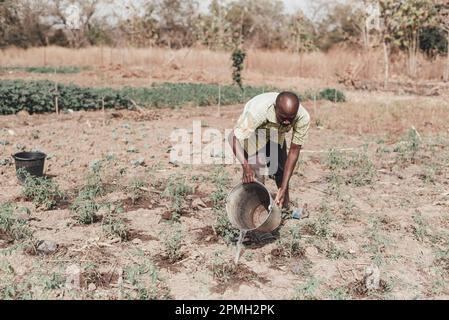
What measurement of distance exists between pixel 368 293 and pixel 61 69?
1847 cm

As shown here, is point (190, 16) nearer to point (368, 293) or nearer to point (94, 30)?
point (94, 30)

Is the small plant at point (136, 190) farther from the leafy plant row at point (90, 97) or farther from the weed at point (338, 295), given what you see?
the leafy plant row at point (90, 97)

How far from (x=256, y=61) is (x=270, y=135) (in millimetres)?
16217

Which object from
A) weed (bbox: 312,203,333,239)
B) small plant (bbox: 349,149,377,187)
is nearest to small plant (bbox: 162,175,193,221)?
weed (bbox: 312,203,333,239)

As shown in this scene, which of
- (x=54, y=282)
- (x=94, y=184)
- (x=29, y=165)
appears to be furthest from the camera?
(x=29, y=165)

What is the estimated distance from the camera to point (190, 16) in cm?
3634

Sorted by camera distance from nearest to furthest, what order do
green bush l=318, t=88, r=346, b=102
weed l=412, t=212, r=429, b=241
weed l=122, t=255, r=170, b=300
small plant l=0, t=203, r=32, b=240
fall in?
weed l=122, t=255, r=170, b=300
small plant l=0, t=203, r=32, b=240
weed l=412, t=212, r=429, b=241
green bush l=318, t=88, r=346, b=102

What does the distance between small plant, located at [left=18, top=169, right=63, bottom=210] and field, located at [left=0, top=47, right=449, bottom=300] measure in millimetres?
16

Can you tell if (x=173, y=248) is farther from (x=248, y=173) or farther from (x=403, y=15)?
(x=403, y=15)

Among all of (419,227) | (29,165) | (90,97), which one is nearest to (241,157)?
(419,227)

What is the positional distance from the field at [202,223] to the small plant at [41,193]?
0.02 m

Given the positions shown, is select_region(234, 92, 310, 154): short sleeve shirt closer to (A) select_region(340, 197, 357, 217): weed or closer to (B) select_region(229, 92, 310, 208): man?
(B) select_region(229, 92, 310, 208): man

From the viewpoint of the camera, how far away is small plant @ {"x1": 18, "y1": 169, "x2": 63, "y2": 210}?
183 inches

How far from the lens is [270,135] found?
165 inches
